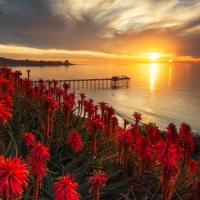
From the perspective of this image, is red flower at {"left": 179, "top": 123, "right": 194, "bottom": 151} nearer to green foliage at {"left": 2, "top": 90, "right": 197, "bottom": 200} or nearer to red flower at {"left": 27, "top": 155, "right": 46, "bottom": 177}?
green foliage at {"left": 2, "top": 90, "right": 197, "bottom": 200}

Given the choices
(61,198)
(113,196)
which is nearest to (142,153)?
(113,196)

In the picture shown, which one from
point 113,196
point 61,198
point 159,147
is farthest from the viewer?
point 113,196

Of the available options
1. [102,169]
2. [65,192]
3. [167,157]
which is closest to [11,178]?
[65,192]

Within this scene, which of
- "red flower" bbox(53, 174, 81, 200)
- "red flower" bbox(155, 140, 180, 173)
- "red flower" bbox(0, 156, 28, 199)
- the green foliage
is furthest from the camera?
the green foliage

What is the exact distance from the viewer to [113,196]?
3.71m

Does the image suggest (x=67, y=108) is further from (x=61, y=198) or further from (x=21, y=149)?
(x=61, y=198)

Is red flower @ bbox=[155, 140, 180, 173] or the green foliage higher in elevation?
red flower @ bbox=[155, 140, 180, 173]

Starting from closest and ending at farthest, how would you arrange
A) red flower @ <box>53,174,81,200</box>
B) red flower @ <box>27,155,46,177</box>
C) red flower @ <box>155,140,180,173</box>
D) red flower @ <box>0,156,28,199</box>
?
red flower @ <box>0,156,28,199</box>, red flower @ <box>53,174,81,200</box>, red flower @ <box>27,155,46,177</box>, red flower @ <box>155,140,180,173</box>

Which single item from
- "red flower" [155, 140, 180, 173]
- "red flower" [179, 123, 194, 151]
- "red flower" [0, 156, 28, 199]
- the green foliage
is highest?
"red flower" [0, 156, 28, 199]

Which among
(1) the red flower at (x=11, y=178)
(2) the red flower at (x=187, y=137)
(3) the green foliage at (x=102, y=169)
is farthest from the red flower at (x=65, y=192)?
(2) the red flower at (x=187, y=137)

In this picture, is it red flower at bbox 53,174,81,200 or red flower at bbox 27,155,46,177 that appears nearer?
red flower at bbox 53,174,81,200

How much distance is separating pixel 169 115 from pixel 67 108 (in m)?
48.8

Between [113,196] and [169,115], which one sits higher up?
[113,196]

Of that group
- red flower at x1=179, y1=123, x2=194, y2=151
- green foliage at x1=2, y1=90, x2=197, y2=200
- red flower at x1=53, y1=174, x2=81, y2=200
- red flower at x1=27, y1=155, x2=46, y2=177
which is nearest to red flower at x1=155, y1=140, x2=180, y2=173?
green foliage at x1=2, y1=90, x2=197, y2=200
